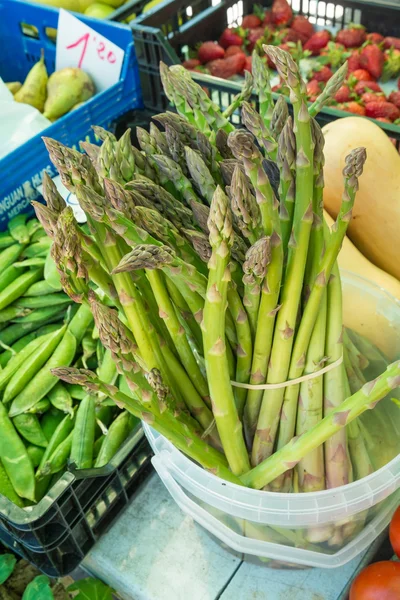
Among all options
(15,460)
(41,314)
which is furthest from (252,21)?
(15,460)

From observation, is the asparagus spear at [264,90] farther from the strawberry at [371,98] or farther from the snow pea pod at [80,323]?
the strawberry at [371,98]

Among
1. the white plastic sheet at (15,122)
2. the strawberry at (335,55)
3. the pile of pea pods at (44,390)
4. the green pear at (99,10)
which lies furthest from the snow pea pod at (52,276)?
the strawberry at (335,55)

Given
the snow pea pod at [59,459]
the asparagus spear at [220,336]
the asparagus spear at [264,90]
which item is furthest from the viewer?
the snow pea pod at [59,459]

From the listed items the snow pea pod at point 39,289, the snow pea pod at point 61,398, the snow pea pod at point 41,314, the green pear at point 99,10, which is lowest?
the snow pea pod at point 61,398

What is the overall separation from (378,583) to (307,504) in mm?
224

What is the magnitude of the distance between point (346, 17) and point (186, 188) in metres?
1.71

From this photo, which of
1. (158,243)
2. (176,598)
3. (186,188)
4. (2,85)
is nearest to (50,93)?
(2,85)

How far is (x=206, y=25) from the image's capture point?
2.04 meters

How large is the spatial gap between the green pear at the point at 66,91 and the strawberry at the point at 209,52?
0.42 metres

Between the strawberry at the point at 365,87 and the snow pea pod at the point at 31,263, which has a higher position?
the strawberry at the point at 365,87

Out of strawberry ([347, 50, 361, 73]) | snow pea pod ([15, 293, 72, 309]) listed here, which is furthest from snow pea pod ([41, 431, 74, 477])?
strawberry ([347, 50, 361, 73])

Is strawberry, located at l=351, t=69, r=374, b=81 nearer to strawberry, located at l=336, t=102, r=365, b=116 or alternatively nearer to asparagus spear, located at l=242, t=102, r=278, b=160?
strawberry, located at l=336, t=102, r=365, b=116

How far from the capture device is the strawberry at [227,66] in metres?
2.04

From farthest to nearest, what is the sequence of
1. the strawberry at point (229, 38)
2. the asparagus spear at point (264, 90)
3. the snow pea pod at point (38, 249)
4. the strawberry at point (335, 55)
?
the strawberry at point (229, 38), the strawberry at point (335, 55), the snow pea pod at point (38, 249), the asparagus spear at point (264, 90)
